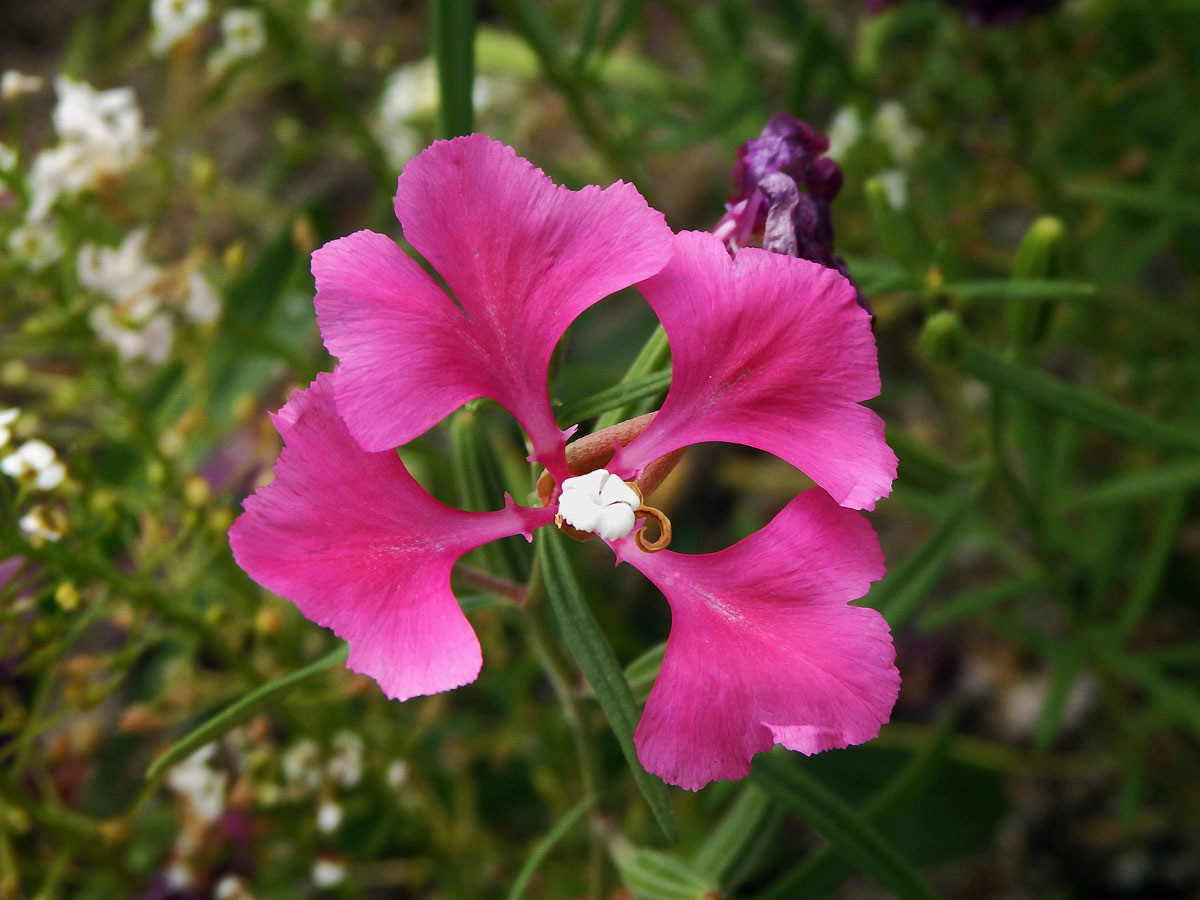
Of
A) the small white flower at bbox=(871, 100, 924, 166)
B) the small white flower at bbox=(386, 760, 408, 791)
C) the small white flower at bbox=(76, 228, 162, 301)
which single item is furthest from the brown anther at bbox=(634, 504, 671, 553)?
the small white flower at bbox=(871, 100, 924, 166)

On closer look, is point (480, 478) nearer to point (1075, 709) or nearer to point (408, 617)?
point (408, 617)

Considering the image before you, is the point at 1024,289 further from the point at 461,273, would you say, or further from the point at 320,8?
the point at 320,8

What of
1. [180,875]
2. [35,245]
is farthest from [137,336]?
[180,875]

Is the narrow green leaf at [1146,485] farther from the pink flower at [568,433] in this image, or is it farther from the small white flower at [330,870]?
the small white flower at [330,870]

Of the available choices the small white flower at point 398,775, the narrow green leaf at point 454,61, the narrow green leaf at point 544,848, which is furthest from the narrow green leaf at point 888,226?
the small white flower at point 398,775

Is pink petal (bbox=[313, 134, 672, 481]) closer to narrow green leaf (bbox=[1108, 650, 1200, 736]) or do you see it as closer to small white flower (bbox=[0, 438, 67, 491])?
small white flower (bbox=[0, 438, 67, 491])

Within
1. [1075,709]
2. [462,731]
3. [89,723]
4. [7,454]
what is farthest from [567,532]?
[1075,709]
